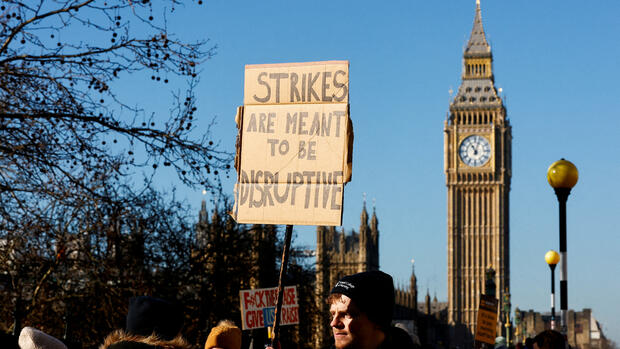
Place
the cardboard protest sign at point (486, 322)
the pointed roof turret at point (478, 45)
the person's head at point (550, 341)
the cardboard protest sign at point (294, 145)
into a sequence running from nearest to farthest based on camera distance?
the cardboard protest sign at point (294, 145), the person's head at point (550, 341), the cardboard protest sign at point (486, 322), the pointed roof turret at point (478, 45)

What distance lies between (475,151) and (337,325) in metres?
107

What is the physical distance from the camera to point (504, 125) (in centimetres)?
10825

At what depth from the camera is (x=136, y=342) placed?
455cm

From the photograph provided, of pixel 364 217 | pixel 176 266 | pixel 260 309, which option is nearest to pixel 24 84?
pixel 260 309

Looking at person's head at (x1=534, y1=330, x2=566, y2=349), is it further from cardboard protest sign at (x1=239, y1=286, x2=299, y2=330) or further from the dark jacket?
cardboard protest sign at (x1=239, y1=286, x2=299, y2=330)

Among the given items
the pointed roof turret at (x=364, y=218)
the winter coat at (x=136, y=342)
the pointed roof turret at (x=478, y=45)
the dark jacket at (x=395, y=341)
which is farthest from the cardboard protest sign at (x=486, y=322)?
the pointed roof turret at (x=478, y=45)

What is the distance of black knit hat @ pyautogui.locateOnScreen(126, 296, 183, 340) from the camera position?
4715mm

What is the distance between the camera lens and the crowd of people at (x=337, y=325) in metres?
3.82

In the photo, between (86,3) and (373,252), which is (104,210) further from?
(373,252)

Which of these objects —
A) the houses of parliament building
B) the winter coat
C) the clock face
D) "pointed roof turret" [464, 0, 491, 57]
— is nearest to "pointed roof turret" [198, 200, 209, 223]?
the winter coat

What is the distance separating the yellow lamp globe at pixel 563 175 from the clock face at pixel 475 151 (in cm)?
9788

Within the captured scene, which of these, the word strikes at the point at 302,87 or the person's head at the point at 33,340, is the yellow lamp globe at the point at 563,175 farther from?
the person's head at the point at 33,340

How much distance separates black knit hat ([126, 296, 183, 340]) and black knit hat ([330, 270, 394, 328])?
3.98 ft

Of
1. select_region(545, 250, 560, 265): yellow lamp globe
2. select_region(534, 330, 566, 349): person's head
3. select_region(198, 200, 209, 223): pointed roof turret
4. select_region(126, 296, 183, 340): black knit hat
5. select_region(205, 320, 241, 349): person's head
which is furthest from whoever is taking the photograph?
select_region(198, 200, 209, 223): pointed roof turret
